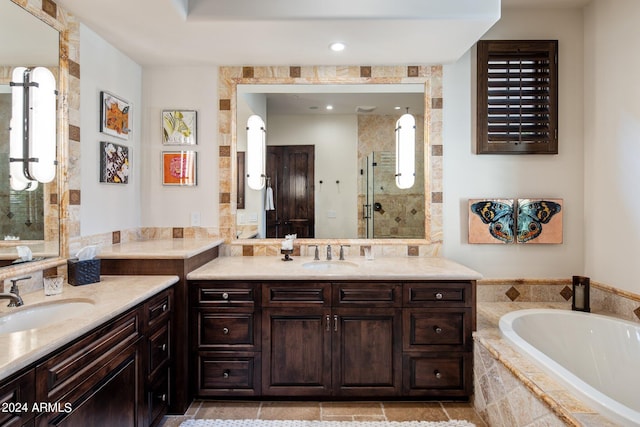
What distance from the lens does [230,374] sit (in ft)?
7.41

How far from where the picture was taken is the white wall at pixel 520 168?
278 centimetres

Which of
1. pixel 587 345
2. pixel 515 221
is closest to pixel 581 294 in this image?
pixel 587 345

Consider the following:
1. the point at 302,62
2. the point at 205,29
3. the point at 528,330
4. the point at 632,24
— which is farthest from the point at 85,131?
the point at 632,24

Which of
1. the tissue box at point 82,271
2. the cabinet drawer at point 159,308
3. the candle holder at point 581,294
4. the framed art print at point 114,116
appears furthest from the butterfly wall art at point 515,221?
the framed art print at point 114,116

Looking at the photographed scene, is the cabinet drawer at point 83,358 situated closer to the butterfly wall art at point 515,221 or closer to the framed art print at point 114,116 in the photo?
the framed art print at point 114,116

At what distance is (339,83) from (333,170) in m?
0.71

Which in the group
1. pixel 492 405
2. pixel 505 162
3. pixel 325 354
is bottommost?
pixel 492 405

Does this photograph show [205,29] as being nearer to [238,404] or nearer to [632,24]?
[238,404]

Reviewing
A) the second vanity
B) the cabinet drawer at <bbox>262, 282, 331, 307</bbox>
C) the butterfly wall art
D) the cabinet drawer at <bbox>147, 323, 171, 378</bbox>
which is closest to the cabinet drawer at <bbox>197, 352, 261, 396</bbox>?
the second vanity

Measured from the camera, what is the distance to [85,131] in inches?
87.7

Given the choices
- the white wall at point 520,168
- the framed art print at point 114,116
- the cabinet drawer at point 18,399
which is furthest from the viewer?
the white wall at point 520,168

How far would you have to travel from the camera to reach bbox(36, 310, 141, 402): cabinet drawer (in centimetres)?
118

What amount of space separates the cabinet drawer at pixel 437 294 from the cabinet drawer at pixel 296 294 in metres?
0.53

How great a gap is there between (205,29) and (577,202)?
305cm
